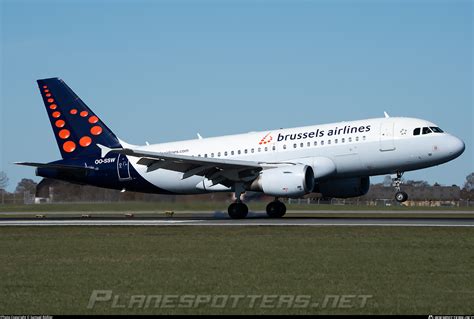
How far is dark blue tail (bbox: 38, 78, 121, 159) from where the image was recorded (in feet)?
144

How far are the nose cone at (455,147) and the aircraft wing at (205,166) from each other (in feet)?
26.8

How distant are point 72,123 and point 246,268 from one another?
94.4 ft

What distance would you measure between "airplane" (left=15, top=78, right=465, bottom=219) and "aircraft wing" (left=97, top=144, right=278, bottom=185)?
1.9 inches

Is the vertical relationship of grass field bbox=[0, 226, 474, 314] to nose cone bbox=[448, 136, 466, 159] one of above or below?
below

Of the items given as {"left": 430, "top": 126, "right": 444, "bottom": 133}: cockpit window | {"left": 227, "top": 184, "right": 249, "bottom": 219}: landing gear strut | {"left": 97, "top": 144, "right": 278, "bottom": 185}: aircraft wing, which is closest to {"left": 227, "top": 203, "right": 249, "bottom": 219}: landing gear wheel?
{"left": 227, "top": 184, "right": 249, "bottom": 219}: landing gear strut

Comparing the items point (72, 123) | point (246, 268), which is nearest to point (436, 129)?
point (72, 123)

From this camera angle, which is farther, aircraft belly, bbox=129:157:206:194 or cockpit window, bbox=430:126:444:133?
aircraft belly, bbox=129:157:206:194

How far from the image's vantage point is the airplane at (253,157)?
36531 mm

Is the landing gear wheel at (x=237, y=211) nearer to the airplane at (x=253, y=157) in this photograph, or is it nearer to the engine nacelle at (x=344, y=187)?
the airplane at (x=253, y=157)

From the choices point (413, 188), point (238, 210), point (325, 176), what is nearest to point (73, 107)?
point (238, 210)

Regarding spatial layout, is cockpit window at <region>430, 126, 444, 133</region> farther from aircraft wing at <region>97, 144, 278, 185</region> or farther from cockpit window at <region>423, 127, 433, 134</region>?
aircraft wing at <region>97, 144, 278, 185</region>

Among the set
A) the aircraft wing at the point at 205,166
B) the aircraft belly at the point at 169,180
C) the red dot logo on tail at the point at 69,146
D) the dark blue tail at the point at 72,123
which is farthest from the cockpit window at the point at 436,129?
the red dot logo on tail at the point at 69,146

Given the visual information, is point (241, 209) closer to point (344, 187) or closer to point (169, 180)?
point (169, 180)

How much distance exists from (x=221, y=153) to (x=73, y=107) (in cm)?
925
